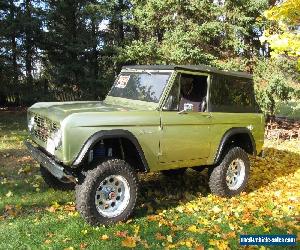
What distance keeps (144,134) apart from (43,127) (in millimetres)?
1534

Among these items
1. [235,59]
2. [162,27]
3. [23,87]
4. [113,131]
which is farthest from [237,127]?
[23,87]

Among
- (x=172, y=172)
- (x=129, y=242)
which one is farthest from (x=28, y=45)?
(x=129, y=242)

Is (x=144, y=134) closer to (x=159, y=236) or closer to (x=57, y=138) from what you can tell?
(x=57, y=138)

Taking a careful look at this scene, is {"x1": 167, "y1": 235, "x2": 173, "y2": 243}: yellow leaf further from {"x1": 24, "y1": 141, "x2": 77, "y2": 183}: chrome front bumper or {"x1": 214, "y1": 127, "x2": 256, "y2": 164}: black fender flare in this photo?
{"x1": 214, "y1": 127, "x2": 256, "y2": 164}: black fender flare

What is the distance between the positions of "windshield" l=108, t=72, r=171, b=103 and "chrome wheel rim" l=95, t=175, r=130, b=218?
4.72ft

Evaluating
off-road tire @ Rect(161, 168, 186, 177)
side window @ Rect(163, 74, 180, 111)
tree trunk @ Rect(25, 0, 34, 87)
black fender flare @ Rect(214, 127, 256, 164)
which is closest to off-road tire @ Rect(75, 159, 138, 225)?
side window @ Rect(163, 74, 180, 111)

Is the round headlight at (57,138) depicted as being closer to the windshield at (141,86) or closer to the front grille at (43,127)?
the front grille at (43,127)

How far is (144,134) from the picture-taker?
18.5 ft

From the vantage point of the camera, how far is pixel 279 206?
6738mm

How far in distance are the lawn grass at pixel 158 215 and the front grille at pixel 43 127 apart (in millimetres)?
1166

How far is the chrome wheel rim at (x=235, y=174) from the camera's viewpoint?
7.28 meters

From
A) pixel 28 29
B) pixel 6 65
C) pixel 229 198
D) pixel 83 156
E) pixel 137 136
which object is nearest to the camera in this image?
pixel 83 156

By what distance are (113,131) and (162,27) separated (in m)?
13.5

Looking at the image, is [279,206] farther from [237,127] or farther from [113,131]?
[113,131]
